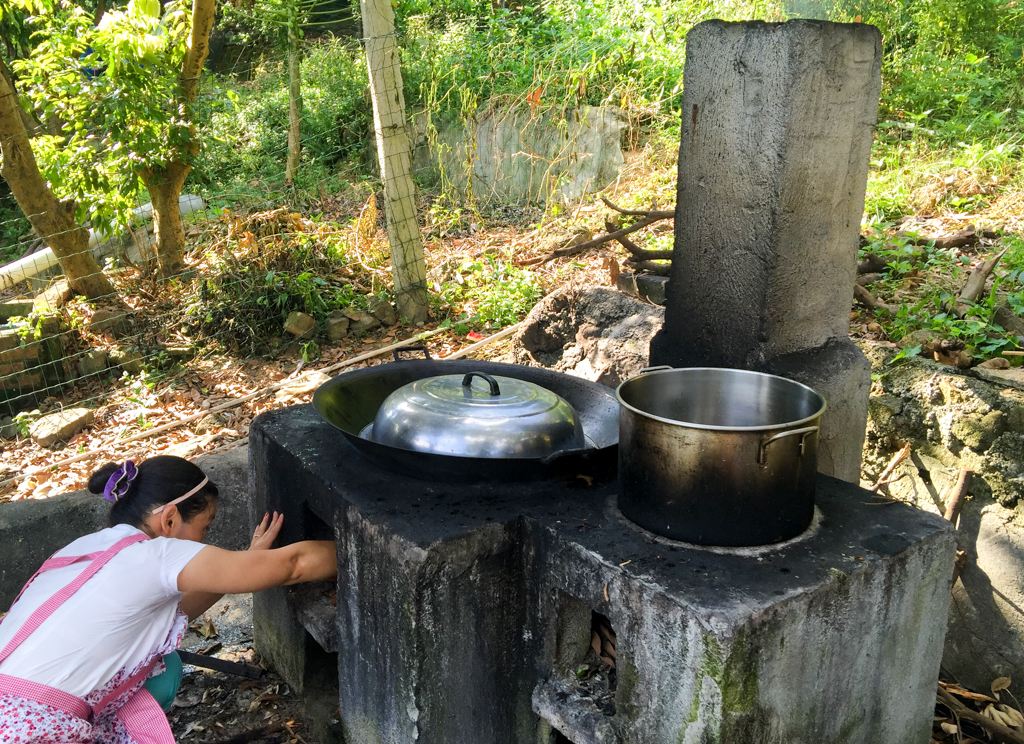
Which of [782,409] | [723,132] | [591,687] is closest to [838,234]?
[723,132]

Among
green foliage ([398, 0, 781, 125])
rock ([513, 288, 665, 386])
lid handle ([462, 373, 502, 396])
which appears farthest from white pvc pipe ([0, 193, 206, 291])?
lid handle ([462, 373, 502, 396])

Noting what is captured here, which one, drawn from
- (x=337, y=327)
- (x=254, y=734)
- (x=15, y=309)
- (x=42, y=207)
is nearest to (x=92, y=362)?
(x=15, y=309)

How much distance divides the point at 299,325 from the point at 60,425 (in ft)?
6.09

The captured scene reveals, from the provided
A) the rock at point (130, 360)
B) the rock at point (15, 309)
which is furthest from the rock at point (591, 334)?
the rock at point (15, 309)

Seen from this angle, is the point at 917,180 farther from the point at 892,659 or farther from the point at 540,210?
the point at 892,659

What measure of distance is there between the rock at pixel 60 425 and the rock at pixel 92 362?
2.65ft

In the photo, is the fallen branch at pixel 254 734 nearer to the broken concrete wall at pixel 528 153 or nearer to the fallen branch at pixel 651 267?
the fallen branch at pixel 651 267

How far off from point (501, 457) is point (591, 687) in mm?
699

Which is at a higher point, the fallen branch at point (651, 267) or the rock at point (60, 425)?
the fallen branch at point (651, 267)

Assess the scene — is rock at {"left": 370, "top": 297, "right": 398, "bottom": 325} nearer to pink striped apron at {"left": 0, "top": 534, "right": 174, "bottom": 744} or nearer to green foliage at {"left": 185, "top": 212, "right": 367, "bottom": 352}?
green foliage at {"left": 185, "top": 212, "right": 367, "bottom": 352}

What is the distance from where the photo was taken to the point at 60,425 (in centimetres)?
637

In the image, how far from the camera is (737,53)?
2.92m

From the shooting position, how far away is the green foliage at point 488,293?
22.2 feet

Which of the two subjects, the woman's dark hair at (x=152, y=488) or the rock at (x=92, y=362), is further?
the rock at (x=92, y=362)
